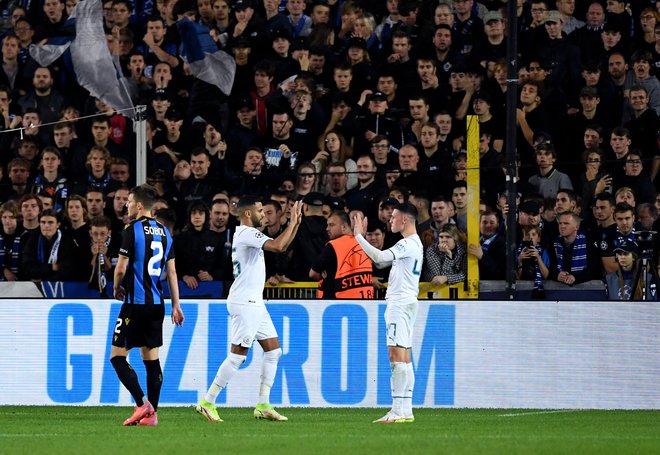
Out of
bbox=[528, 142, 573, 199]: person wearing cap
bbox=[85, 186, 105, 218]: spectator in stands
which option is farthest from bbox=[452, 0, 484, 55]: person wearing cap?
bbox=[85, 186, 105, 218]: spectator in stands

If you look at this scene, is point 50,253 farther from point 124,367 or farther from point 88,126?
point 124,367

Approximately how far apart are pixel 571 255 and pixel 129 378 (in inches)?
215

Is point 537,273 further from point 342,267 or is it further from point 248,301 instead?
point 248,301

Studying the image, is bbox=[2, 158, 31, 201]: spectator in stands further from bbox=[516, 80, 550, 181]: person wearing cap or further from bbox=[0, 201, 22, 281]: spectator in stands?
bbox=[516, 80, 550, 181]: person wearing cap

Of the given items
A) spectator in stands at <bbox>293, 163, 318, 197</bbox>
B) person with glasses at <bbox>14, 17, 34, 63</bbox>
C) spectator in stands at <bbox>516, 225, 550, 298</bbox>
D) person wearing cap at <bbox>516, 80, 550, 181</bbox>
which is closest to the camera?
spectator in stands at <bbox>516, 225, 550, 298</bbox>

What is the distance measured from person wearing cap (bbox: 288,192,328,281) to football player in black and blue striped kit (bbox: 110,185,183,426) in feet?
11.9

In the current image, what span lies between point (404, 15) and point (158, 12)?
384 centimetres

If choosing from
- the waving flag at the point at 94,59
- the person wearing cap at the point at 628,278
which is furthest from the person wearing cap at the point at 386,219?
the waving flag at the point at 94,59

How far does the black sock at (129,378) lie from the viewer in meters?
10.7

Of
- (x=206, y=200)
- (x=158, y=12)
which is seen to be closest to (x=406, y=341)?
(x=206, y=200)

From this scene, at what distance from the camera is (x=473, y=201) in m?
13.8

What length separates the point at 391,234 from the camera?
1456cm

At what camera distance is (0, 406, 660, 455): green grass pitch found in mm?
8828

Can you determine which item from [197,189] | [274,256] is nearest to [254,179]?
[197,189]
